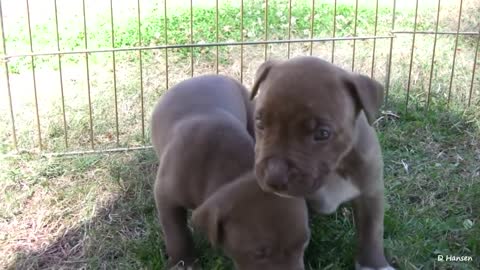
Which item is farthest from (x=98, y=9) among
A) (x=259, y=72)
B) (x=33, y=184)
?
(x=259, y=72)

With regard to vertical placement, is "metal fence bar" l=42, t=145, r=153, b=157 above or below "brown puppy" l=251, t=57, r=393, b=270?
below

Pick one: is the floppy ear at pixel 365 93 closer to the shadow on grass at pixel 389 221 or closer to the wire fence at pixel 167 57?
the shadow on grass at pixel 389 221

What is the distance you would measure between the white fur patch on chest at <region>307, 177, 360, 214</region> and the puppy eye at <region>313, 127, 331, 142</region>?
15.1 inches

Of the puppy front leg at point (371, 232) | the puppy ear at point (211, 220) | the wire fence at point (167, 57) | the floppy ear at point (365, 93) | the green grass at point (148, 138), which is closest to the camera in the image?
the puppy ear at point (211, 220)

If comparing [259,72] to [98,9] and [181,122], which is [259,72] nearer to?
[181,122]

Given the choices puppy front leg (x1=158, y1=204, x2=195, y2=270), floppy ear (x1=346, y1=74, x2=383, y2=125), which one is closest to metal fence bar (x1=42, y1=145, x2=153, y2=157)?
puppy front leg (x1=158, y1=204, x2=195, y2=270)

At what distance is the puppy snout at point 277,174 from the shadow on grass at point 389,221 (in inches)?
29.2

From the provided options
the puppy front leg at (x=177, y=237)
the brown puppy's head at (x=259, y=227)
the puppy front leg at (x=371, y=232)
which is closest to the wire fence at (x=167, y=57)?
the puppy front leg at (x=177, y=237)

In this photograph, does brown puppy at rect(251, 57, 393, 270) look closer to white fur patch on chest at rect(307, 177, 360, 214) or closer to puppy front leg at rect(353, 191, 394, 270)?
white fur patch on chest at rect(307, 177, 360, 214)

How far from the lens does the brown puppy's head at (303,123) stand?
8.10ft

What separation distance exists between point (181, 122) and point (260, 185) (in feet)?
2.92

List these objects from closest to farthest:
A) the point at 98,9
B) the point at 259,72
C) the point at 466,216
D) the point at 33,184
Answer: the point at 259,72 → the point at 466,216 → the point at 33,184 → the point at 98,9

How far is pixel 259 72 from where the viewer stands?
2.87m

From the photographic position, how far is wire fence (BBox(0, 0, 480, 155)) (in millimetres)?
4516
